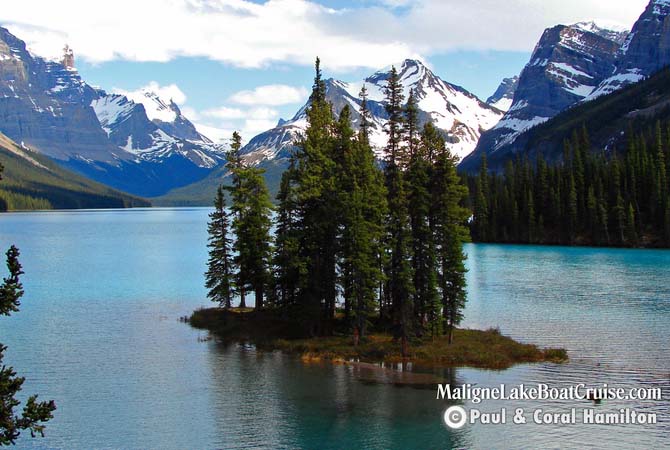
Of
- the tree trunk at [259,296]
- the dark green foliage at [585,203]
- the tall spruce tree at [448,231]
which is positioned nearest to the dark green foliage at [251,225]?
the tree trunk at [259,296]

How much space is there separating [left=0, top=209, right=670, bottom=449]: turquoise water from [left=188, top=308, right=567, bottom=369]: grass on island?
196cm

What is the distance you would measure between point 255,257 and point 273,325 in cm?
715

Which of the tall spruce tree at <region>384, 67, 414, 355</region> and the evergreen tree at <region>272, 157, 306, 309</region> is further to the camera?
the evergreen tree at <region>272, 157, 306, 309</region>

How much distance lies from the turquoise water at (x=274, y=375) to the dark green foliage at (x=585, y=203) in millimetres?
66764

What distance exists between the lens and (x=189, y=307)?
248ft

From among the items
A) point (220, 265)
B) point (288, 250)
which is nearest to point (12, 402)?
point (288, 250)

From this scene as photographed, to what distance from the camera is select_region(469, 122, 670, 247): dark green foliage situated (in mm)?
151625

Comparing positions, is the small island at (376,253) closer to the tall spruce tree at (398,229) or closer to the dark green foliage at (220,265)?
the tall spruce tree at (398,229)

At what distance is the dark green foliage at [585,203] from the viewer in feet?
497

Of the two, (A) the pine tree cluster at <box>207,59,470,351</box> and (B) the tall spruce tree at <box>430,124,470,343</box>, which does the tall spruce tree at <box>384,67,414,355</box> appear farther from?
(B) the tall spruce tree at <box>430,124,470,343</box>

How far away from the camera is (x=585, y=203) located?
16312 centimetres

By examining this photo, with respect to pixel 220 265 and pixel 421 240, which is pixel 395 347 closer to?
pixel 421 240

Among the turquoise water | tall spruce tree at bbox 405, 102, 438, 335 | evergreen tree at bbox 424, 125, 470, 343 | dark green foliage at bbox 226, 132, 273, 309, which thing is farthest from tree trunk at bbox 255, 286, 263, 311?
evergreen tree at bbox 424, 125, 470, 343

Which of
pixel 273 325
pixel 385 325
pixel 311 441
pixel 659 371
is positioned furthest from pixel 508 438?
pixel 273 325
